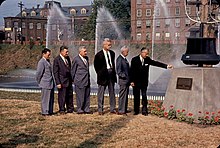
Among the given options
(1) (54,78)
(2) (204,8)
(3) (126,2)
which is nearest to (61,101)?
(1) (54,78)

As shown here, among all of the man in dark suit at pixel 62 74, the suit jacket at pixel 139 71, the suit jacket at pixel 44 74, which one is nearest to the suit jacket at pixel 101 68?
the suit jacket at pixel 139 71

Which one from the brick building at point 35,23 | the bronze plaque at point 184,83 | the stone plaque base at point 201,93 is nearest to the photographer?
the stone plaque base at point 201,93

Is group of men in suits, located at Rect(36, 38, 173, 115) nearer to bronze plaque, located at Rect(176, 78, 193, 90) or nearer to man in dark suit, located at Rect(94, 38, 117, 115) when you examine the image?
man in dark suit, located at Rect(94, 38, 117, 115)

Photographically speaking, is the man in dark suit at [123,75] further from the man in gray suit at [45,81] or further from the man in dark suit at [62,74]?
the man in gray suit at [45,81]

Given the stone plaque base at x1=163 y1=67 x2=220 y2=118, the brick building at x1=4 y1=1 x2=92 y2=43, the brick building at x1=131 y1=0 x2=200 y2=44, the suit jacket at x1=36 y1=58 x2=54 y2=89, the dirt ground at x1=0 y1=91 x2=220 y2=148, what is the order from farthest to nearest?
the brick building at x1=4 y1=1 x2=92 y2=43, the brick building at x1=131 y1=0 x2=200 y2=44, the suit jacket at x1=36 y1=58 x2=54 y2=89, the stone plaque base at x1=163 y1=67 x2=220 y2=118, the dirt ground at x1=0 y1=91 x2=220 y2=148

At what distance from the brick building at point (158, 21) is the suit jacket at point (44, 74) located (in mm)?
48256

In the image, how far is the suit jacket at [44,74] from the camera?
31.0ft

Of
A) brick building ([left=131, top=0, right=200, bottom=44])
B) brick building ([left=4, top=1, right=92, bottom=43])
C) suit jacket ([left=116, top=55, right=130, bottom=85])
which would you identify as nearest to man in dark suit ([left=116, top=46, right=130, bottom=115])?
suit jacket ([left=116, top=55, right=130, bottom=85])

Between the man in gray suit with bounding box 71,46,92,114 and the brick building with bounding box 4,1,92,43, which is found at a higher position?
the brick building with bounding box 4,1,92,43

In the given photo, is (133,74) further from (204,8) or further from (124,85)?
(204,8)

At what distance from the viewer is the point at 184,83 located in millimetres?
8750

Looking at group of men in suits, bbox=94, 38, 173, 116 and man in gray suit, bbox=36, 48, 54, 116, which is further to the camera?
man in gray suit, bbox=36, 48, 54, 116

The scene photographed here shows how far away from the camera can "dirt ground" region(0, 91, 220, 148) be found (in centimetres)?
667

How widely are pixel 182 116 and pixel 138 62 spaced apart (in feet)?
5.57
